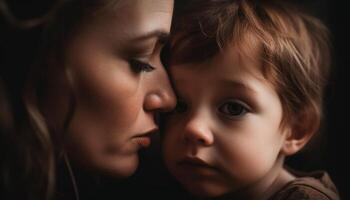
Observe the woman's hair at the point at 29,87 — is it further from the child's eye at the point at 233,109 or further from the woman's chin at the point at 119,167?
the child's eye at the point at 233,109

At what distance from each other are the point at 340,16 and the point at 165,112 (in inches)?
27.7

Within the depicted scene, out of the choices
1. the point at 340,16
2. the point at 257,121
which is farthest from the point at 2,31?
the point at 340,16

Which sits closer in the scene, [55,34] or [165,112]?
[55,34]

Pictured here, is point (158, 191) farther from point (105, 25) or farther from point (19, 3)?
point (19, 3)

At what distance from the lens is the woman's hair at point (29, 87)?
796 millimetres

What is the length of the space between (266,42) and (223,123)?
0.73 feet

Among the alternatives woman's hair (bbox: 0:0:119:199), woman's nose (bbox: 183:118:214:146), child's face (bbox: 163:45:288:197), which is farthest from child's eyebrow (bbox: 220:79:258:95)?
woman's hair (bbox: 0:0:119:199)

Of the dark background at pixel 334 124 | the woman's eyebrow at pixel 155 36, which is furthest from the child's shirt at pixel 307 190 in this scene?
the woman's eyebrow at pixel 155 36

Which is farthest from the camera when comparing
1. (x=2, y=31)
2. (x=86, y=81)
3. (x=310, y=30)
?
(x=310, y=30)

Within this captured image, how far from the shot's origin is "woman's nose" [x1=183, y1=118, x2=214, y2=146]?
3.25 feet

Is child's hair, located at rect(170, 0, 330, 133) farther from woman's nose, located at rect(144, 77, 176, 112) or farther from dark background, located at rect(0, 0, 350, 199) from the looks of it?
dark background, located at rect(0, 0, 350, 199)

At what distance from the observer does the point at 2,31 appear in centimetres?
79

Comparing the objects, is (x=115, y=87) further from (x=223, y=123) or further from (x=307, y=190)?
(x=307, y=190)

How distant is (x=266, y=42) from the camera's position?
3.42 ft
